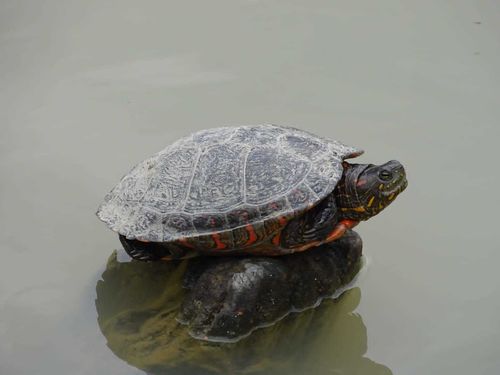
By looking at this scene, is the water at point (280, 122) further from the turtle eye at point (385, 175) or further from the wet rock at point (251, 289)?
the turtle eye at point (385, 175)

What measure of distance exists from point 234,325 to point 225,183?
0.89 metres

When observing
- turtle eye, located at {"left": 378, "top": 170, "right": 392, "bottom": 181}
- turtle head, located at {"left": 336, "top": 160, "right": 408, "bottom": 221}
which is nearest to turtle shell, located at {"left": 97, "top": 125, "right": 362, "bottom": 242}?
turtle head, located at {"left": 336, "top": 160, "right": 408, "bottom": 221}

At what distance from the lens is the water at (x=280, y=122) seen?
442cm

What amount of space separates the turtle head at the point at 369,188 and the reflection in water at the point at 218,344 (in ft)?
2.21

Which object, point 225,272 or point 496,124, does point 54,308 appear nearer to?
point 225,272

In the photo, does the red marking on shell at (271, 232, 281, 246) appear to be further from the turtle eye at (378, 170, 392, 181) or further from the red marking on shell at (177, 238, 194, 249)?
the turtle eye at (378, 170, 392, 181)

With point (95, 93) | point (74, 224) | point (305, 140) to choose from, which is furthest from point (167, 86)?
point (305, 140)

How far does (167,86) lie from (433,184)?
9.92 feet

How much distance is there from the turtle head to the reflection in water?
2.21 feet

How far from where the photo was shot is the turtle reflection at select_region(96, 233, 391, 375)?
4172mm

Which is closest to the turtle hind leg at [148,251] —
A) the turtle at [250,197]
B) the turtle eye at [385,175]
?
the turtle at [250,197]

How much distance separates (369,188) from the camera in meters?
4.32

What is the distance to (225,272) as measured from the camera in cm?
430

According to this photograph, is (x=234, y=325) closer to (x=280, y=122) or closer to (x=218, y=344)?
(x=218, y=344)
